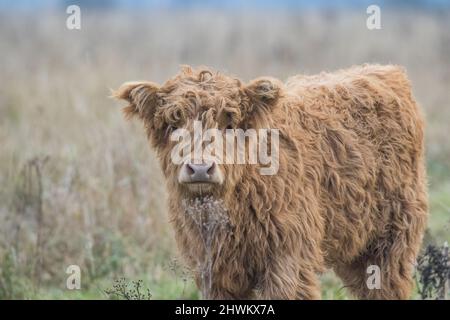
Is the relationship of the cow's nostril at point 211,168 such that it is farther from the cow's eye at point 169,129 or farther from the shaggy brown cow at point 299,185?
the cow's eye at point 169,129

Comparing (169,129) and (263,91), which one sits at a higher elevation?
(263,91)

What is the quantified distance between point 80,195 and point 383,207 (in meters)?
3.54

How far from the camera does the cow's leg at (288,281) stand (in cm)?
568

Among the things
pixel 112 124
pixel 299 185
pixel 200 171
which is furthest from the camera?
pixel 112 124

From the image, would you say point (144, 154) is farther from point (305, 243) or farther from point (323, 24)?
point (323, 24)

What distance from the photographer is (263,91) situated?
580 cm

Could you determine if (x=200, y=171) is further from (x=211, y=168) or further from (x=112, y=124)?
(x=112, y=124)

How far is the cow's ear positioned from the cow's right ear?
59 cm

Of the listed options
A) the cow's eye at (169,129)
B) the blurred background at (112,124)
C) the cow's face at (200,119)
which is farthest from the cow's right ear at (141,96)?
the blurred background at (112,124)

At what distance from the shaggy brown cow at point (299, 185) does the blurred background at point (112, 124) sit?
18.1 inches

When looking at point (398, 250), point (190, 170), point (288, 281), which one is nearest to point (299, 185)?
point (288, 281)

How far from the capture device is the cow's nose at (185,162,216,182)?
5320mm

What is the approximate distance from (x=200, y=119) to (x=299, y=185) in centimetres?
82

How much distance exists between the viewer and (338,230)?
20.8 ft
